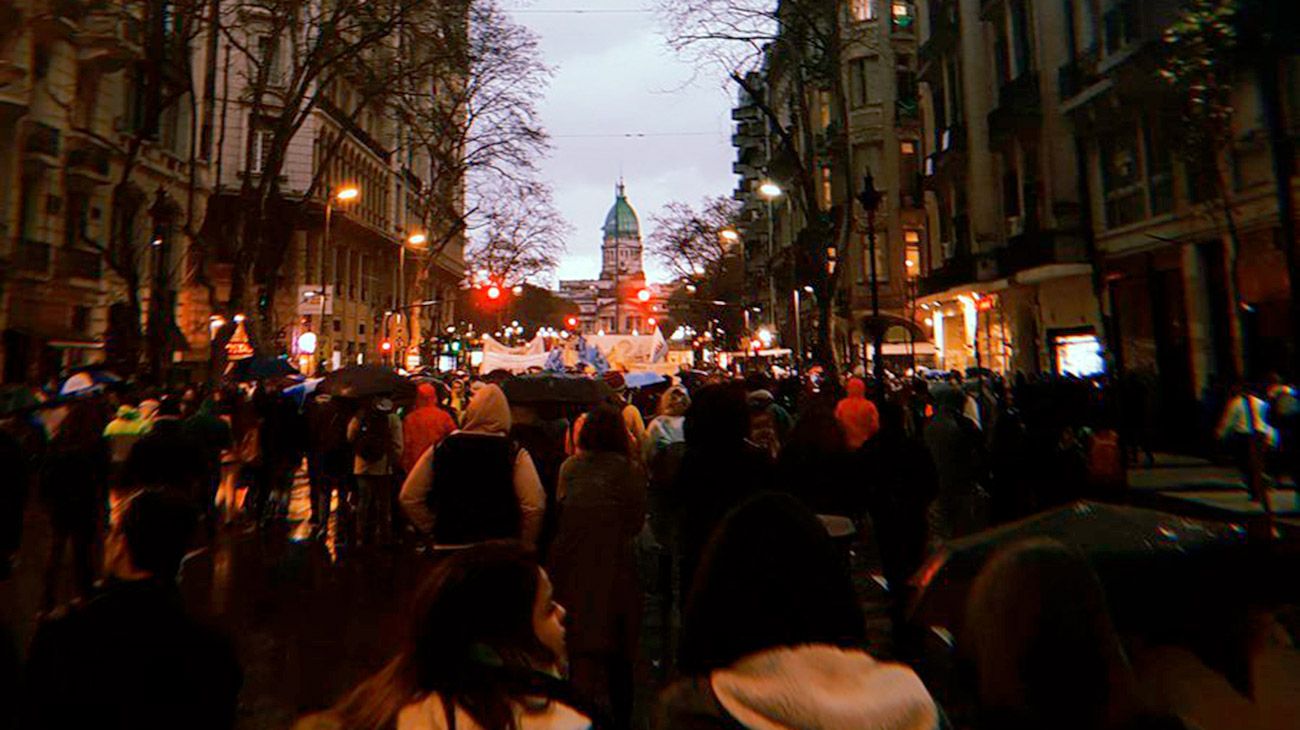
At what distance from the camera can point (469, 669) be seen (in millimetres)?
1754

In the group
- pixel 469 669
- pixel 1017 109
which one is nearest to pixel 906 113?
pixel 1017 109

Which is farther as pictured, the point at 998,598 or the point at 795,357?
the point at 795,357

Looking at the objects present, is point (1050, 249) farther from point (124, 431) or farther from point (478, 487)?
point (124, 431)

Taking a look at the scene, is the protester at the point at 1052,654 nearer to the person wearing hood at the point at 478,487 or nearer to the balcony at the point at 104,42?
the person wearing hood at the point at 478,487

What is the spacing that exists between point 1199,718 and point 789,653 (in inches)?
50.9

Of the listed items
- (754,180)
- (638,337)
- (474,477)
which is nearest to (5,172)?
(638,337)

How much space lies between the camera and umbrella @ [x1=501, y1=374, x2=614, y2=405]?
33.2ft

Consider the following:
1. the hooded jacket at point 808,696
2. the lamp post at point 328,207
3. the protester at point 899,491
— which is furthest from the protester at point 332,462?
the lamp post at point 328,207

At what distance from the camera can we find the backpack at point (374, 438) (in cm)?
992

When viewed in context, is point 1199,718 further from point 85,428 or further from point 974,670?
point 85,428

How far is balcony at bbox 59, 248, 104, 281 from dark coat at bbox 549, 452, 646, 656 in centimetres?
2672

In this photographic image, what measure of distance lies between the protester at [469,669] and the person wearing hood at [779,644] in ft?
1.09

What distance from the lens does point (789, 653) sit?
174 centimetres

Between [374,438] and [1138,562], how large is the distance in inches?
357
